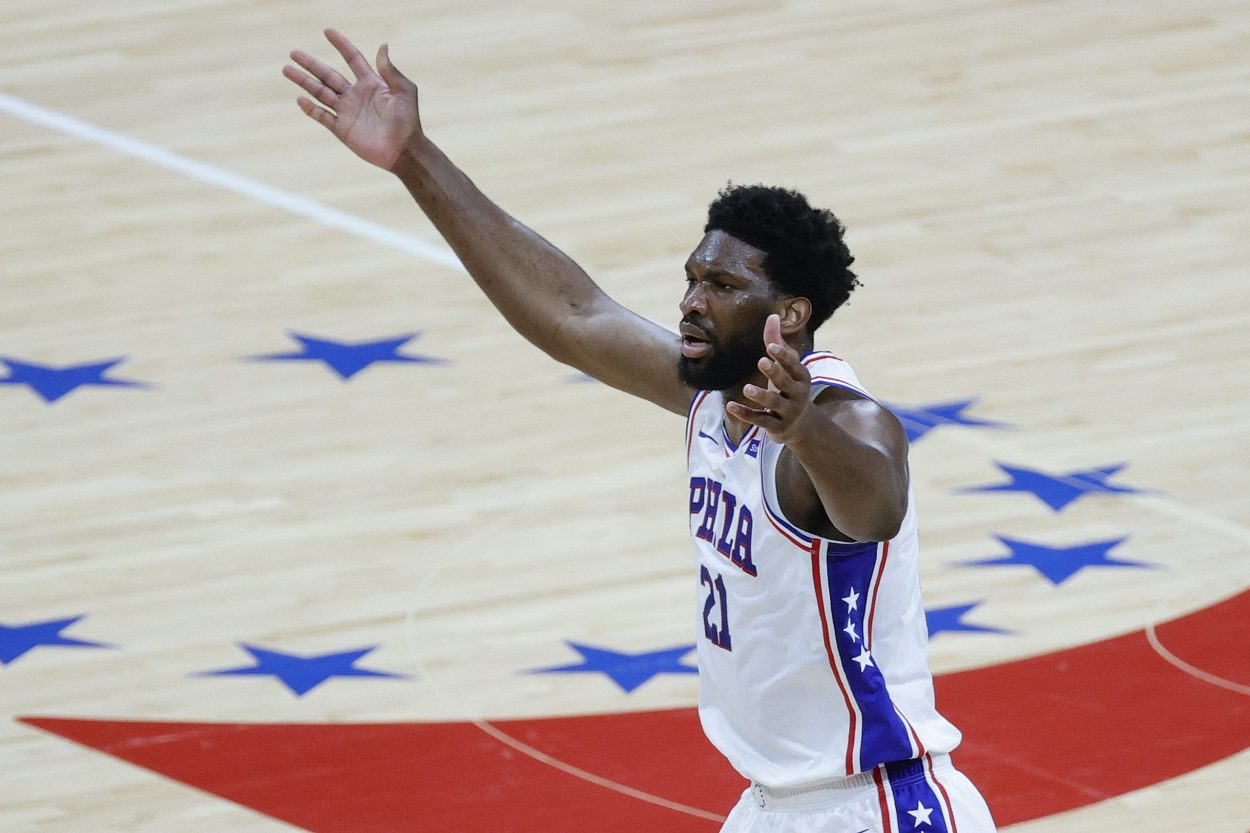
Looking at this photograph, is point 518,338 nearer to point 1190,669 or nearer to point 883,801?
point 1190,669

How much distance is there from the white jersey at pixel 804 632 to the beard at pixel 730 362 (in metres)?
0.10

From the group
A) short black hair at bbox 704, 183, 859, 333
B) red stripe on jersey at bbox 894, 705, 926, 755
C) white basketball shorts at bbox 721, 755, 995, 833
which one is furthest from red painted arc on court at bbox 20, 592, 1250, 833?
short black hair at bbox 704, 183, 859, 333

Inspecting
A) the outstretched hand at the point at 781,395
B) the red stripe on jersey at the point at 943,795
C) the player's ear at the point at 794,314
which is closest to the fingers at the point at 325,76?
the player's ear at the point at 794,314

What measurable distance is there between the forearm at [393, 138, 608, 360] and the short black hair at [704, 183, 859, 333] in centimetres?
81

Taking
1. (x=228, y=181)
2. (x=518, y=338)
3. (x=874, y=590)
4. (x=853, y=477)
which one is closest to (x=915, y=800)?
(x=874, y=590)

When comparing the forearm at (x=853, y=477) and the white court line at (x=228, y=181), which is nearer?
the forearm at (x=853, y=477)

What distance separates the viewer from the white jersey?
3998 millimetres

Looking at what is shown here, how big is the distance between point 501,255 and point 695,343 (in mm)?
917

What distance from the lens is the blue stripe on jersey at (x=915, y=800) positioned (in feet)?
13.5

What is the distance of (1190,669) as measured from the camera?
21.1 feet

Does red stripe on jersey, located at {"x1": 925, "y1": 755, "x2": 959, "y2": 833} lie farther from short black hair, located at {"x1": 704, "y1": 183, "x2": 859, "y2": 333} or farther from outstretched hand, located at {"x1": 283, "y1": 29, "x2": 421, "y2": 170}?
outstretched hand, located at {"x1": 283, "y1": 29, "x2": 421, "y2": 170}

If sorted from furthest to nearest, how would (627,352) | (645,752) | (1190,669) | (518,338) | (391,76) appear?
(518,338), (1190,669), (645,752), (391,76), (627,352)

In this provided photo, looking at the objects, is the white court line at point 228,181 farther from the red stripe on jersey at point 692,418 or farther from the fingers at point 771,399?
the fingers at point 771,399

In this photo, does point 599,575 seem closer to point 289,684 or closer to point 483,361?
point 289,684
